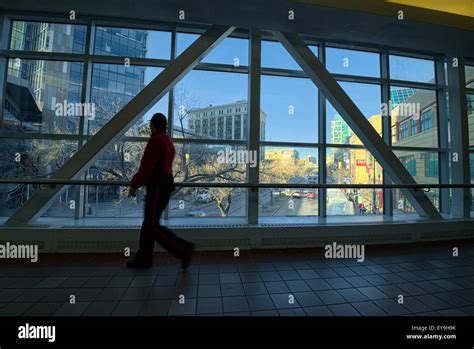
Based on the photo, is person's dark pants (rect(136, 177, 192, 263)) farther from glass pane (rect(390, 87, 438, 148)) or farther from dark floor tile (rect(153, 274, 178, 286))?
glass pane (rect(390, 87, 438, 148))

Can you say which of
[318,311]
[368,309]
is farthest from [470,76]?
[318,311]

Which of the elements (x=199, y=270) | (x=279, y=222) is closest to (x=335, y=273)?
(x=279, y=222)

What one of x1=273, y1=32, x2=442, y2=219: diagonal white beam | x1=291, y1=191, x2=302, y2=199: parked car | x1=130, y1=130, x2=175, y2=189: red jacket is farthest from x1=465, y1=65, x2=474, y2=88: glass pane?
x1=130, y1=130, x2=175, y2=189: red jacket

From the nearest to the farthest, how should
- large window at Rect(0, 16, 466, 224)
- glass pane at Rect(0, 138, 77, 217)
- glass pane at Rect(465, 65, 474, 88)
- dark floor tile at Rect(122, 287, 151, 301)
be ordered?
1. dark floor tile at Rect(122, 287, 151, 301)
2. glass pane at Rect(0, 138, 77, 217)
3. large window at Rect(0, 16, 466, 224)
4. glass pane at Rect(465, 65, 474, 88)

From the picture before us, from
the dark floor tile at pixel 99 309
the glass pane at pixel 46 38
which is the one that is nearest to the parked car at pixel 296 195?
the dark floor tile at pixel 99 309

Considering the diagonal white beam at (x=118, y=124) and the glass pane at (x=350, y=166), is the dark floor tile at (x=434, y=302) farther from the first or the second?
the diagonal white beam at (x=118, y=124)

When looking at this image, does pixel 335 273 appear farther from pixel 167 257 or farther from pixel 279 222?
pixel 167 257

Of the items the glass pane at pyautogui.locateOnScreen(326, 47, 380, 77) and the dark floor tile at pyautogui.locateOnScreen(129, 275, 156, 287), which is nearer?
the dark floor tile at pyautogui.locateOnScreen(129, 275, 156, 287)

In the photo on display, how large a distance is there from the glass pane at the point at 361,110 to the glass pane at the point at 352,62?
24cm

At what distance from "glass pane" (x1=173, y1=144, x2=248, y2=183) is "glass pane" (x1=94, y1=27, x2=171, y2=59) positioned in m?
1.65

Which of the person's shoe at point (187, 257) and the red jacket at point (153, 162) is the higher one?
the red jacket at point (153, 162)

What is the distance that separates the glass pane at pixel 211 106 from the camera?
3.70 metres

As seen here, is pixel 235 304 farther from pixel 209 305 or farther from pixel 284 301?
pixel 284 301

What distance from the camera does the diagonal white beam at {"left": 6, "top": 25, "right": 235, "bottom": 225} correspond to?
291cm
